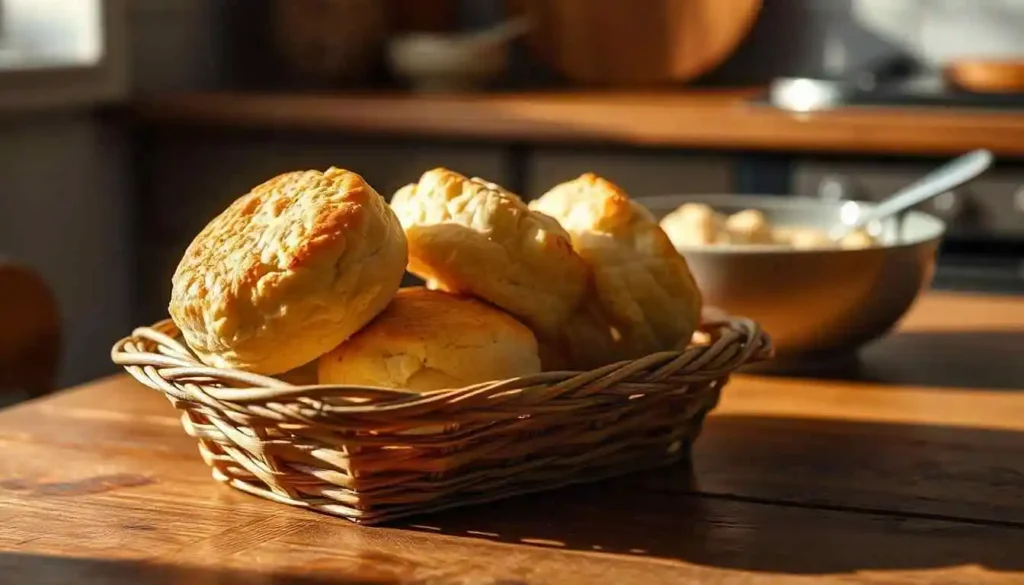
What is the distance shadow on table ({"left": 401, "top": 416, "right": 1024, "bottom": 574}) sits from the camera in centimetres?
72

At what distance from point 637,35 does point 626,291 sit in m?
1.96

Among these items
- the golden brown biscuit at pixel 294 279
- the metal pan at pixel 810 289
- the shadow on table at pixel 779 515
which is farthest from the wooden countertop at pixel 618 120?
the golden brown biscuit at pixel 294 279

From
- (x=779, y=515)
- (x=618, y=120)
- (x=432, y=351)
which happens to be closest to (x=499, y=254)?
(x=432, y=351)

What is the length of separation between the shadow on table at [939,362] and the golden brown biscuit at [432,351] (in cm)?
44

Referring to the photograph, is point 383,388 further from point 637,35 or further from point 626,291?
point 637,35

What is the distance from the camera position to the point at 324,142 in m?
2.49

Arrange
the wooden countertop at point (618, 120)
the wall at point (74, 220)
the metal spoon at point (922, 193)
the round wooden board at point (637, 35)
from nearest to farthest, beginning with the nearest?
the metal spoon at point (922, 193) < the wooden countertop at point (618, 120) < the wall at point (74, 220) < the round wooden board at point (637, 35)

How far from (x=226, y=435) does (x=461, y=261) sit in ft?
0.55

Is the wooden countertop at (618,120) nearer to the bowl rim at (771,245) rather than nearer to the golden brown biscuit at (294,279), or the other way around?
the bowl rim at (771,245)

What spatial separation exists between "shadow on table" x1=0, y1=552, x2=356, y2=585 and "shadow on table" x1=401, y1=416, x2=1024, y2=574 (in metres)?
0.10

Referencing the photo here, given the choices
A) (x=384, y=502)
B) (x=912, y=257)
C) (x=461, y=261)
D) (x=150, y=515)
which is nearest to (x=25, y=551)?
(x=150, y=515)

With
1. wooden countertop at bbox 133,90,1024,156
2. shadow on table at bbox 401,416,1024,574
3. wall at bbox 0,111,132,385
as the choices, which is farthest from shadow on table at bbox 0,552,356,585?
wall at bbox 0,111,132,385

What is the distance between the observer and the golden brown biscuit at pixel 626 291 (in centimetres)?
86

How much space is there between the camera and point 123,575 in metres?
0.69
